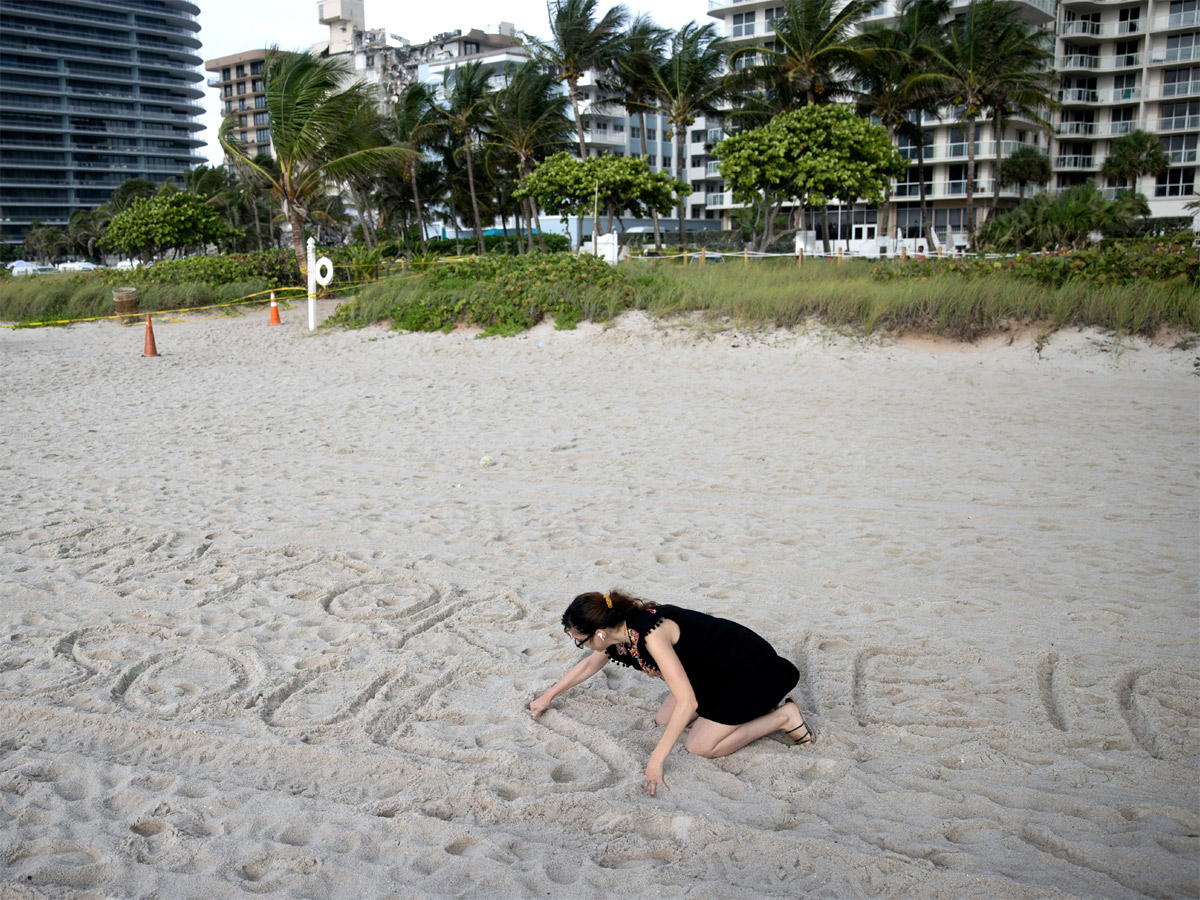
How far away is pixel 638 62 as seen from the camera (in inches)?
1427

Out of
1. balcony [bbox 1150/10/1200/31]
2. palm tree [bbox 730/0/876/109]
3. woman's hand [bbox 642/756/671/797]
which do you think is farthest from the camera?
balcony [bbox 1150/10/1200/31]

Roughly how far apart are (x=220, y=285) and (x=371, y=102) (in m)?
5.94

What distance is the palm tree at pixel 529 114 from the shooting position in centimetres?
3706

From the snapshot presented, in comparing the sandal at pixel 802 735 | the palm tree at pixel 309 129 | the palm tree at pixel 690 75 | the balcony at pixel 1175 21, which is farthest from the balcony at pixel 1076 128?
the sandal at pixel 802 735

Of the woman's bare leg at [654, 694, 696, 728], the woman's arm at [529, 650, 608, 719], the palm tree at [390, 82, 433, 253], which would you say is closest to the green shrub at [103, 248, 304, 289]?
the palm tree at [390, 82, 433, 253]

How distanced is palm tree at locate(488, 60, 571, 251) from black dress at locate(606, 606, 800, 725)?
1410 inches

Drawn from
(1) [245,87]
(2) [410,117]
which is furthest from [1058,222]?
(1) [245,87]

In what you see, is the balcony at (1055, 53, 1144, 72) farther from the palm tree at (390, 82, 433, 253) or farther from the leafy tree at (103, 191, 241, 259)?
the leafy tree at (103, 191, 241, 259)

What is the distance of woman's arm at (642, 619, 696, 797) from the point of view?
346cm

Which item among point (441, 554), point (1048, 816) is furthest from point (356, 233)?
point (1048, 816)

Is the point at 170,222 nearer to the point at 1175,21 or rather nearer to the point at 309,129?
the point at 309,129

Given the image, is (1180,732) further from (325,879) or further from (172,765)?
(172,765)

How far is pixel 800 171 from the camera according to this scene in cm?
2842

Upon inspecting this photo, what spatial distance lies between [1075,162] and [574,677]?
59.3 meters
